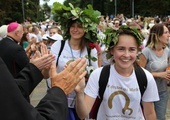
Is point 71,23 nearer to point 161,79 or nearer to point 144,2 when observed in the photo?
point 161,79

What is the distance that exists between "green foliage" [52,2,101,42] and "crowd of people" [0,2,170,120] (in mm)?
32

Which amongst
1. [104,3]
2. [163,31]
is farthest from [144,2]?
[163,31]

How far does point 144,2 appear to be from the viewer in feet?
187

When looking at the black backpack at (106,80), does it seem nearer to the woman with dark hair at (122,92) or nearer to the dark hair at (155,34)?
the woman with dark hair at (122,92)

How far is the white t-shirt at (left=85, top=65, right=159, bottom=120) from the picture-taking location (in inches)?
107

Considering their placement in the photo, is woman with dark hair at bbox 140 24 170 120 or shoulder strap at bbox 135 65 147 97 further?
woman with dark hair at bbox 140 24 170 120

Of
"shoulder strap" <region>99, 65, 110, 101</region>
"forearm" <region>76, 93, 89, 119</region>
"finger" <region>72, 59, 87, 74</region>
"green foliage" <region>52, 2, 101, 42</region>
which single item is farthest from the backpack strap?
"green foliage" <region>52, 2, 101, 42</region>

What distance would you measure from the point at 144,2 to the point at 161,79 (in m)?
55.0

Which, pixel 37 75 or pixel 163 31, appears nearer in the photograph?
pixel 37 75

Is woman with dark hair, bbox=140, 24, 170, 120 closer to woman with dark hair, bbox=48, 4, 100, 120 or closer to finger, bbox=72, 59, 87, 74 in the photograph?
woman with dark hair, bbox=48, 4, 100, 120

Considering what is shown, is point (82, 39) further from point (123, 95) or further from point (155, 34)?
point (123, 95)

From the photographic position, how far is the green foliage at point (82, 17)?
13.7 ft

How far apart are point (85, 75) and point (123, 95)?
708mm

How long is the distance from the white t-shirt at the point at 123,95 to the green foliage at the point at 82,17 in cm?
151
